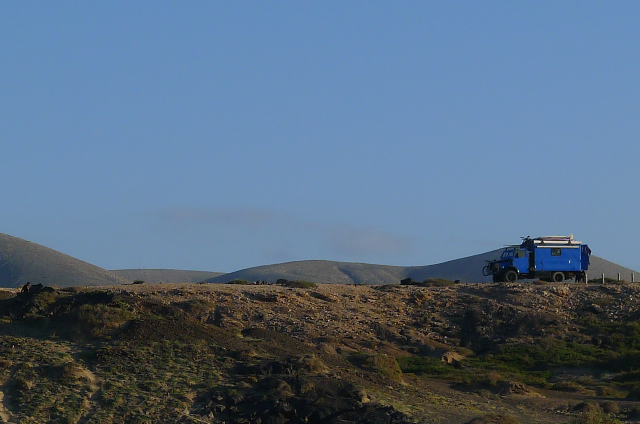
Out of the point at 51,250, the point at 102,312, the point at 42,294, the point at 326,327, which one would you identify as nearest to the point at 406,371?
the point at 326,327

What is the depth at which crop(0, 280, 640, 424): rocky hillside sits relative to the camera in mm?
30500

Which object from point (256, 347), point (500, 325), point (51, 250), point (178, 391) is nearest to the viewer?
point (178, 391)

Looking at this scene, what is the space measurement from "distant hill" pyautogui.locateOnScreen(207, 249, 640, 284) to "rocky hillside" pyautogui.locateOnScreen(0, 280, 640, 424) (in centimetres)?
9923

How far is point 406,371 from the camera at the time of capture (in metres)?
38.1

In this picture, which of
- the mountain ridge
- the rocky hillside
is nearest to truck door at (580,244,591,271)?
the rocky hillside

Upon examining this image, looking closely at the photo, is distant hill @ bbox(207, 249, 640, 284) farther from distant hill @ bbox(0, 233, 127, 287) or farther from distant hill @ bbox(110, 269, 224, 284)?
distant hill @ bbox(0, 233, 127, 287)

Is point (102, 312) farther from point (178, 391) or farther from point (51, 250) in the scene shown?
point (51, 250)

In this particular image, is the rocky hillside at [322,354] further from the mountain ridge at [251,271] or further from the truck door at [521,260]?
the mountain ridge at [251,271]

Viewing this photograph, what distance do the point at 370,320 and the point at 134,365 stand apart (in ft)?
45.0

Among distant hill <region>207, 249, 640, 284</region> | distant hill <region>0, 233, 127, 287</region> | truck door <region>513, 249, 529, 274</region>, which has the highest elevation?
distant hill <region>207, 249, 640, 284</region>

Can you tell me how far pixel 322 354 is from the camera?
3678 centimetres

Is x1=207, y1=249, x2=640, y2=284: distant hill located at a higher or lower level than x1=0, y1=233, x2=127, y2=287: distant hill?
higher

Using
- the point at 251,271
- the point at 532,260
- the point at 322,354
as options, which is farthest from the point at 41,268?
the point at 322,354

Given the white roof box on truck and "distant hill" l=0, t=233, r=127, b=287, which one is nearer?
the white roof box on truck
